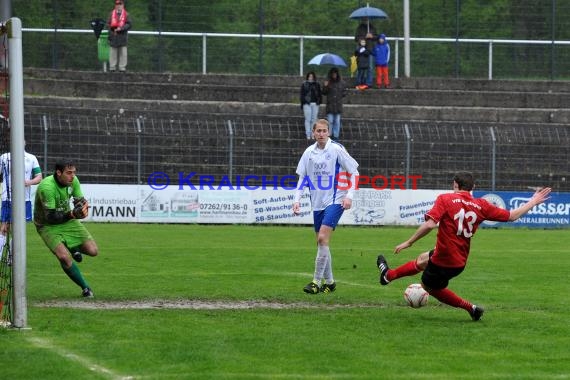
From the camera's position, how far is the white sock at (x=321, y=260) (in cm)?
1478

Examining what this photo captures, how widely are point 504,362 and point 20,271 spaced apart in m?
4.55

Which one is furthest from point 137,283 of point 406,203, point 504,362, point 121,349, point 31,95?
point 31,95

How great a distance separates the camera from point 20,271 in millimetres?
11094

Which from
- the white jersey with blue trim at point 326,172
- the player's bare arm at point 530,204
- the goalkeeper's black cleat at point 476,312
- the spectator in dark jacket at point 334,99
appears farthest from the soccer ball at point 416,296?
the spectator in dark jacket at point 334,99

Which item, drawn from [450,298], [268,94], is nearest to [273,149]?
[268,94]

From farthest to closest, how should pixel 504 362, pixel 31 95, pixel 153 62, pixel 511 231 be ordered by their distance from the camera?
pixel 153 62
pixel 31 95
pixel 511 231
pixel 504 362

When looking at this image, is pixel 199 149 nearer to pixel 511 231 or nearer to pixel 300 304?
pixel 511 231

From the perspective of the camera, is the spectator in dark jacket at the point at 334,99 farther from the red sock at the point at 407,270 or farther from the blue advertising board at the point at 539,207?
the red sock at the point at 407,270

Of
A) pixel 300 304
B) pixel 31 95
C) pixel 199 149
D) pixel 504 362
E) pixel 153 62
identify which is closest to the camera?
pixel 504 362

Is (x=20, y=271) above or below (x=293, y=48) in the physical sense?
below

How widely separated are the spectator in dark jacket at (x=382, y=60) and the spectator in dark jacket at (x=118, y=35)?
7810mm

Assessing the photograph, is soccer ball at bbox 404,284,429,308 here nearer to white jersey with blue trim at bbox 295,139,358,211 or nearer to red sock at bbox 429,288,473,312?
red sock at bbox 429,288,473,312

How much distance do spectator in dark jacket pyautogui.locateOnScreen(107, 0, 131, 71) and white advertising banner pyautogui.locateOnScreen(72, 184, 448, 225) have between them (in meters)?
7.80

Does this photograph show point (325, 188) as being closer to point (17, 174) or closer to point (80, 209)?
point (80, 209)
